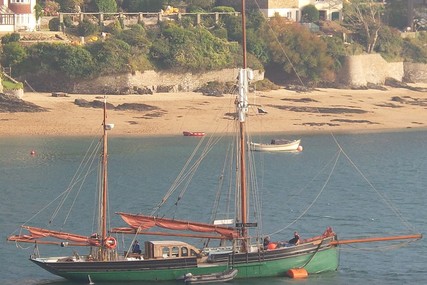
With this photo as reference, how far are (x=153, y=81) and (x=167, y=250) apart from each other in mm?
55214

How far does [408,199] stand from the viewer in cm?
7619

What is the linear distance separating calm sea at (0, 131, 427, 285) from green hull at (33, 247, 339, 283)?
439 mm

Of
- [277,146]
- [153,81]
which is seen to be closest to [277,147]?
[277,146]

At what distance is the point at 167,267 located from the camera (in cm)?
5428

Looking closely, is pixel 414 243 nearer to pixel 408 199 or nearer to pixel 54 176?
pixel 408 199

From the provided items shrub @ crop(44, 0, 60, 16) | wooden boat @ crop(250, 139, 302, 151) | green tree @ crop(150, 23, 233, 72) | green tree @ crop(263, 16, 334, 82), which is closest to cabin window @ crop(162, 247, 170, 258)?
wooden boat @ crop(250, 139, 302, 151)

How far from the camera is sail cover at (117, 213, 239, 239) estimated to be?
185 feet

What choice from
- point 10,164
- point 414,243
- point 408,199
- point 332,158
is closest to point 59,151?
point 10,164

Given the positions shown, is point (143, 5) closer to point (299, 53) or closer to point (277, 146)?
point (299, 53)

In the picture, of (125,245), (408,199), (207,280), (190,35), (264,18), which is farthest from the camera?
(264,18)

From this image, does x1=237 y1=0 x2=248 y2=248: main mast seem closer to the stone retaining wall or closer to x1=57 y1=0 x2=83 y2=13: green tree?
the stone retaining wall

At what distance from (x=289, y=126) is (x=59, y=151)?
18983 millimetres

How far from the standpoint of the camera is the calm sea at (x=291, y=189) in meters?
60.0

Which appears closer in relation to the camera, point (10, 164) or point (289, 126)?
point (10, 164)
